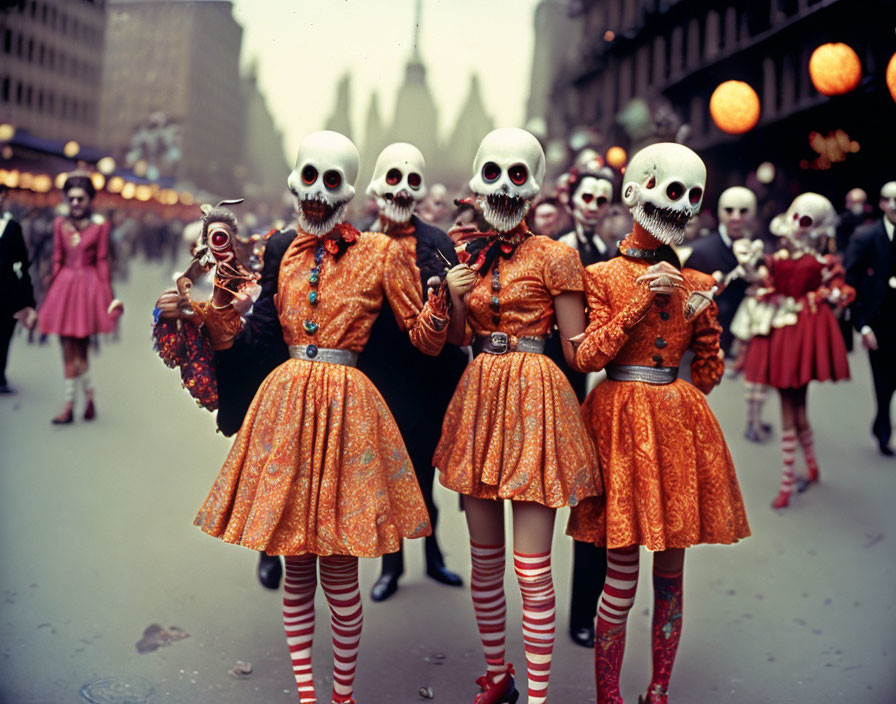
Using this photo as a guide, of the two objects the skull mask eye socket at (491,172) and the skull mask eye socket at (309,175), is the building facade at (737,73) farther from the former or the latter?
the skull mask eye socket at (309,175)

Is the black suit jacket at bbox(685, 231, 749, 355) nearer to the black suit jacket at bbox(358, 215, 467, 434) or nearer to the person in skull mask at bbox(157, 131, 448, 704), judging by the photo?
the black suit jacket at bbox(358, 215, 467, 434)

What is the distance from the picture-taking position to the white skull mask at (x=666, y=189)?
316 centimetres

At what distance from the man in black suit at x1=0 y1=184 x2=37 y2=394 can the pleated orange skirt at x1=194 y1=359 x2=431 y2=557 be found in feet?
5.57

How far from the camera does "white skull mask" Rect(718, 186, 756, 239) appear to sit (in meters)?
6.33

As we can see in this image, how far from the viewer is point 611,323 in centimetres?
318

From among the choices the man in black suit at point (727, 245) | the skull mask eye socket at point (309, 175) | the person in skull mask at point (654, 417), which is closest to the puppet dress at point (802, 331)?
the man in black suit at point (727, 245)

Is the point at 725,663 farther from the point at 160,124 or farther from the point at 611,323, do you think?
the point at 160,124

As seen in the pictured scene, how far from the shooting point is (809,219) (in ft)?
20.6

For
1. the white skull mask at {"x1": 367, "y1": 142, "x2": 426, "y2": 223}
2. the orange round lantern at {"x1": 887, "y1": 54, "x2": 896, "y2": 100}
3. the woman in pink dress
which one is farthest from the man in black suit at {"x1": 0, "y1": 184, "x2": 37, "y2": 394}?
the orange round lantern at {"x1": 887, "y1": 54, "x2": 896, "y2": 100}

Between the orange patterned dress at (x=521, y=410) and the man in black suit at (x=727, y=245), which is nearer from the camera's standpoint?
the orange patterned dress at (x=521, y=410)

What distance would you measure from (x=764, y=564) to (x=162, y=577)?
369 centimetres

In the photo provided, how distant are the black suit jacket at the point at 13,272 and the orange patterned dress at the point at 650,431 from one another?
2768mm

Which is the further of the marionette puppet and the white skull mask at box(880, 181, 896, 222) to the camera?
the white skull mask at box(880, 181, 896, 222)

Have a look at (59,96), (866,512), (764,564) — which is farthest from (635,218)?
(59,96)
